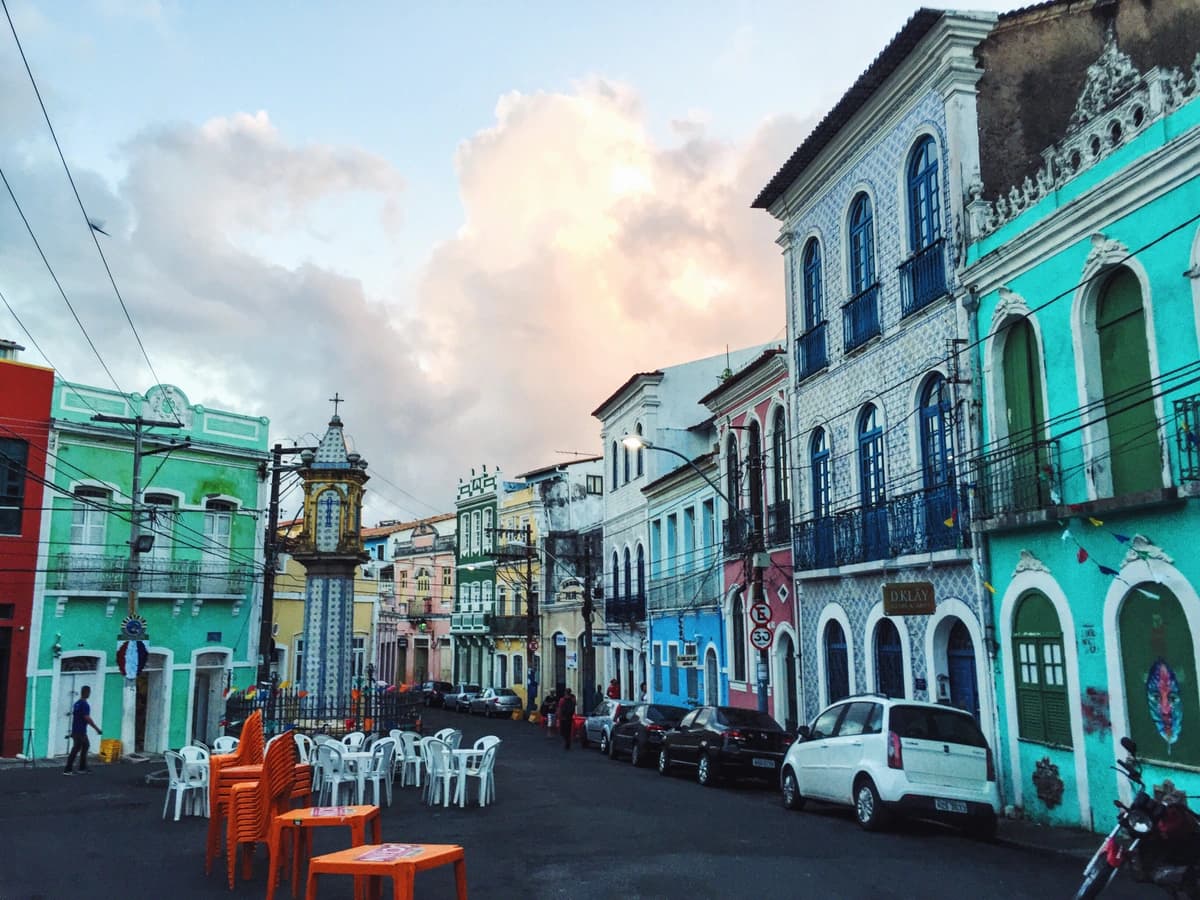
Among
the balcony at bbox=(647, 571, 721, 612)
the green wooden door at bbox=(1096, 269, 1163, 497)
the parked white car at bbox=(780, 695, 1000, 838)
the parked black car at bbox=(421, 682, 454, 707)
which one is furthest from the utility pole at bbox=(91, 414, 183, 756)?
the parked black car at bbox=(421, 682, 454, 707)

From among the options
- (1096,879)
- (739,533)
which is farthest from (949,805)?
(739,533)

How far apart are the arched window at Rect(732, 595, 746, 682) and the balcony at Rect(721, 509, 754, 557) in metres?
1.36

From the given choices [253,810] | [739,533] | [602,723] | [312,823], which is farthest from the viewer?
[602,723]

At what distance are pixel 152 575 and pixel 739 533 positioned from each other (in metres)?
15.7

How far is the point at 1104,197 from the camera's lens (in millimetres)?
13617

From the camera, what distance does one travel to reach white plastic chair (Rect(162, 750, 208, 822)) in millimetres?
14969

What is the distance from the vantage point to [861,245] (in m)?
21.3

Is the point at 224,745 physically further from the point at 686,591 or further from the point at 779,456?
the point at 686,591

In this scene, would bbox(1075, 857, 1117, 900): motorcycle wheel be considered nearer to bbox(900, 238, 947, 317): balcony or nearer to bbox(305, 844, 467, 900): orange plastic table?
bbox(305, 844, 467, 900): orange plastic table

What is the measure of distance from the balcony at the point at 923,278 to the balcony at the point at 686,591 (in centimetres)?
1282

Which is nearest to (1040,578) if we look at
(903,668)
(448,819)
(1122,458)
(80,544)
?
(1122,458)

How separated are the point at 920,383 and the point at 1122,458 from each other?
16.4 ft

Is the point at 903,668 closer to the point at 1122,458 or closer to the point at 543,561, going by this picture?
the point at 1122,458

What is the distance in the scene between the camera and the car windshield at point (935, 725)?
1341 cm
